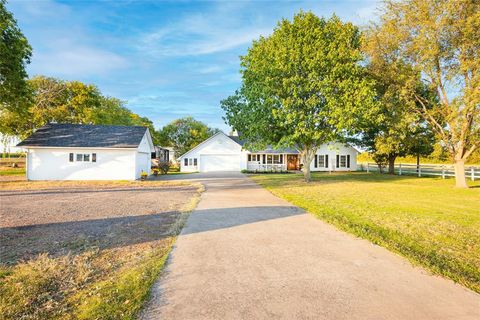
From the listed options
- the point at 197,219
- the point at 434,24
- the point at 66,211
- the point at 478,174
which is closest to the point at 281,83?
the point at 434,24

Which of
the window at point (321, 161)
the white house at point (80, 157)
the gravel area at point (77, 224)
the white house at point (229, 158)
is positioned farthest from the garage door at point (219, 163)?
the gravel area at point (77, 224)

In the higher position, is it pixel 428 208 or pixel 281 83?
pixel 281 83

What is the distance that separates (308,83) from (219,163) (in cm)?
2182

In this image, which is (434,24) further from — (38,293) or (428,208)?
(38,293)

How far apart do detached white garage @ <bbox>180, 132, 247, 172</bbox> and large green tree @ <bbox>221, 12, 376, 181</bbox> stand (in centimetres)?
1766

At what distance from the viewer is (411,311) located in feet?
10.2

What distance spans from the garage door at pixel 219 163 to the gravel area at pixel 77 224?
25.4 metres

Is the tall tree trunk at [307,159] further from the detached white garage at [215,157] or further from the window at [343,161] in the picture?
the window at [343,161]

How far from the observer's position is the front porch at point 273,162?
123 ft

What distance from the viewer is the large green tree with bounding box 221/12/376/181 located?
17297mm

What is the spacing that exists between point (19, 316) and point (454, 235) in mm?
8381

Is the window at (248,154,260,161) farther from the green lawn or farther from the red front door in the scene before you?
the green lawn

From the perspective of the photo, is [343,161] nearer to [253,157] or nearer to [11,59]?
[253,157]

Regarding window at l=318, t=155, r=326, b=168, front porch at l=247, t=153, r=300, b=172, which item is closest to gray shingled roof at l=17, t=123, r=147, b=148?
front porch at l=247, t=153, r=300, b=172
